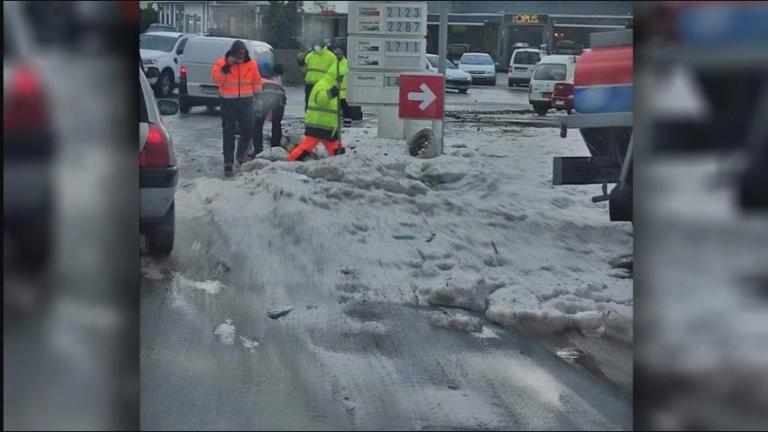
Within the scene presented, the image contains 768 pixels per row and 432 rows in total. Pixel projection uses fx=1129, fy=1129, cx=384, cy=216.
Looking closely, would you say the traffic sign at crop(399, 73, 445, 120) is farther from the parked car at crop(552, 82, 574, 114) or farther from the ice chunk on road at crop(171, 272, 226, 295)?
the ice chunk on road at crop(171, 272, 226, 295)

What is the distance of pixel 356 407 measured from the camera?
202 inches

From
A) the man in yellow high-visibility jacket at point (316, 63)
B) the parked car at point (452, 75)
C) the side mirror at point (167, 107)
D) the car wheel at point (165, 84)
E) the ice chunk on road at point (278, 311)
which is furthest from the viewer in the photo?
the man in yellow high-visibility jacket at point (316, 63)

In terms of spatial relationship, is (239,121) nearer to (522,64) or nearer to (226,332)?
(522,64)

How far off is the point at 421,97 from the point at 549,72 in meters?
1.28

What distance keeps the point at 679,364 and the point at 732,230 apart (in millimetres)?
677

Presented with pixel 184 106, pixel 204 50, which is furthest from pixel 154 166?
pixel 184 106

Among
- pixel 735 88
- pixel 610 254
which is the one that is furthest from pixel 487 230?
pixel 735 88

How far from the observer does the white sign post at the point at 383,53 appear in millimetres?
11352

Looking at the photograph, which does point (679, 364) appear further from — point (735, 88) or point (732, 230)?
point (735, 88)

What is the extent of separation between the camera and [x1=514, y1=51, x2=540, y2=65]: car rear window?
858 centimetres

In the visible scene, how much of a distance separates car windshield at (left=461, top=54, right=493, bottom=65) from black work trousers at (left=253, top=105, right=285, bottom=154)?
2005 millimetres

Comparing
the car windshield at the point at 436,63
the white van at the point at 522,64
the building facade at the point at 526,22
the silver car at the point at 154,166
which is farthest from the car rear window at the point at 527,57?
the silver car at the point at 154,166

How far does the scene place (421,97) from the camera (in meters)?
10.2

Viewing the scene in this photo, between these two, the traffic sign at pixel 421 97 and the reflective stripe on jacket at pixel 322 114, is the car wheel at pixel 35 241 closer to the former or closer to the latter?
the traffic sign at pixel 421 97
